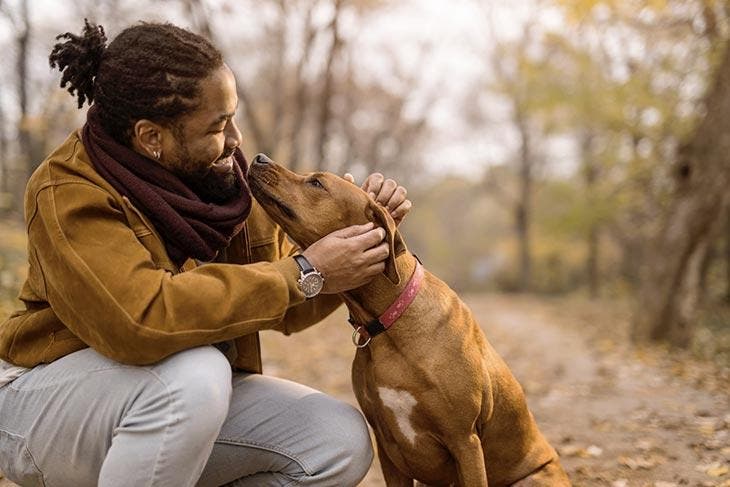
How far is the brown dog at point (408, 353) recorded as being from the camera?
9.18 ft

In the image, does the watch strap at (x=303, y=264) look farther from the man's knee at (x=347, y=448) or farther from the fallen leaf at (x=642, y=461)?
the fallen leaf at (x=642, y=461)

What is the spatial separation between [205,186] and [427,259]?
4486 cm

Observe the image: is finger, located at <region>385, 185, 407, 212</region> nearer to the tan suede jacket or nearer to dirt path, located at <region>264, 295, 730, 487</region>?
the tan suede jacket

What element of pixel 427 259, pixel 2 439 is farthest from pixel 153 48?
pixel 427 259

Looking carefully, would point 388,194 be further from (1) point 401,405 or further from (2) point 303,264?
(1) point 401,405

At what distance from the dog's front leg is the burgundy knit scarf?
124cm

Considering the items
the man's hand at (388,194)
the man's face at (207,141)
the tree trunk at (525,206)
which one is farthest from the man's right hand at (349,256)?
the tree trunk at (525,206)

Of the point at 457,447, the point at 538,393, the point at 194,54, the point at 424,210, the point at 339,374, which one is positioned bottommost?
the point at 424,210

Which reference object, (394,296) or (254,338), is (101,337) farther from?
(394,296)

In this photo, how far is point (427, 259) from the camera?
1863 inches

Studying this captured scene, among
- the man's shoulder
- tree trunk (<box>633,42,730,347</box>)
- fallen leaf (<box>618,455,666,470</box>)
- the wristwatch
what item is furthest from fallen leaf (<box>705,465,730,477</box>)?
tree trunk (<box>633,42,730,347</box>)

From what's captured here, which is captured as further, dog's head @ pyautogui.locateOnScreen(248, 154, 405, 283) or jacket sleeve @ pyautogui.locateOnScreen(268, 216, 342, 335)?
jacket sleeve @ pyautogui.locateOnScreen(268, 216, 342, 335)

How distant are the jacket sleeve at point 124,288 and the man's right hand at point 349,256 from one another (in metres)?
0.21

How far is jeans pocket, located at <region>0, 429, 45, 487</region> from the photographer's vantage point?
244 centimetres
